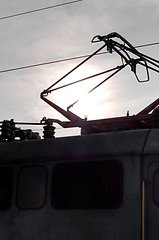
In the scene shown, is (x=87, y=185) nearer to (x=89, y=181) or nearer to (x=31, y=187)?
(x=89, y=181)

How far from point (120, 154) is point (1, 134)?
11.0 ft

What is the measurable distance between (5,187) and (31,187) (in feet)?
2.17

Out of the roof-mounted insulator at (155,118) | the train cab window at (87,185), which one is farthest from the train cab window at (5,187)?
the roof-mounted insulator at (155,118)

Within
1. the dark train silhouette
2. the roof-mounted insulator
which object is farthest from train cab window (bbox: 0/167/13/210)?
the roof-mounted insulator

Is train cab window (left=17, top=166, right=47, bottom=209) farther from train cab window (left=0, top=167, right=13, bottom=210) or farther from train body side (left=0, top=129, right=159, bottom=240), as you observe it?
train cab window (left=0, top=167, right=13, bottom=210)

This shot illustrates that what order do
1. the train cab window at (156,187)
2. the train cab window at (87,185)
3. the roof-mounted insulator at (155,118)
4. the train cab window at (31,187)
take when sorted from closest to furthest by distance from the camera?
the train cab window at (156,187) → the train cab window at (87,185) → the roof-mounted insulator at (155,118) → the train cab window at (31,187)

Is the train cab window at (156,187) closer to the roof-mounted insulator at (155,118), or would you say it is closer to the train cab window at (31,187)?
the roof-mounted insulator at (155,118)

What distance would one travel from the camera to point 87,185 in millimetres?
8742

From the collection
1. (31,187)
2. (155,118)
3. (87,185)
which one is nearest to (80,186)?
(87,185)

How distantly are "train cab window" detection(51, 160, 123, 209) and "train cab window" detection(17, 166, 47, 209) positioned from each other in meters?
0.23

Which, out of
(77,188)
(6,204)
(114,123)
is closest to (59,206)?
(77,188)

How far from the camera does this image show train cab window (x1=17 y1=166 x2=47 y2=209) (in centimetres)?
910

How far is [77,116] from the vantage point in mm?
10188

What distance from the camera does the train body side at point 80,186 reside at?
812cm
